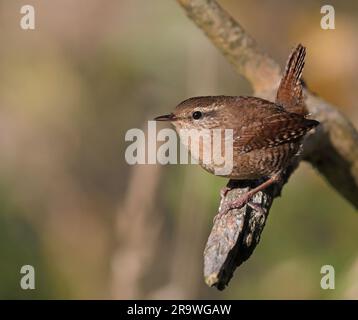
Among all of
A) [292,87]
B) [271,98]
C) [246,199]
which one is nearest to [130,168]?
[271,98]

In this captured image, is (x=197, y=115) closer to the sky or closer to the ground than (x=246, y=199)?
closer to the sky

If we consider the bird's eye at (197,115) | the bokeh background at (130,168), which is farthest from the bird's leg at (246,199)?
the bokeh background at (130,168)

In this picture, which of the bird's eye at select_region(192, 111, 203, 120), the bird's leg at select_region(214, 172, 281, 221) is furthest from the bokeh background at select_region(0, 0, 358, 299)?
A: the bird's leg at select_region(214, 172, 281, 221)

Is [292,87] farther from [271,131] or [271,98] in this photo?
[271,131]

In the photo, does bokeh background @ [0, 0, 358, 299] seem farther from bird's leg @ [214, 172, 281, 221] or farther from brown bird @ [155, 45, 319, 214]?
bird's leg @ [214, 172, 281, 221]

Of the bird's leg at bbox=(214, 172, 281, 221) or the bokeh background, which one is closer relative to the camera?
the bird's leg at bbox=(214, 172, 281, 221)

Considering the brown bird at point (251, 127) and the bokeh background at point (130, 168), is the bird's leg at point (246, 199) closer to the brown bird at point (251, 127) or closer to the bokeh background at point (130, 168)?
the brown bird at point (251, 127)
